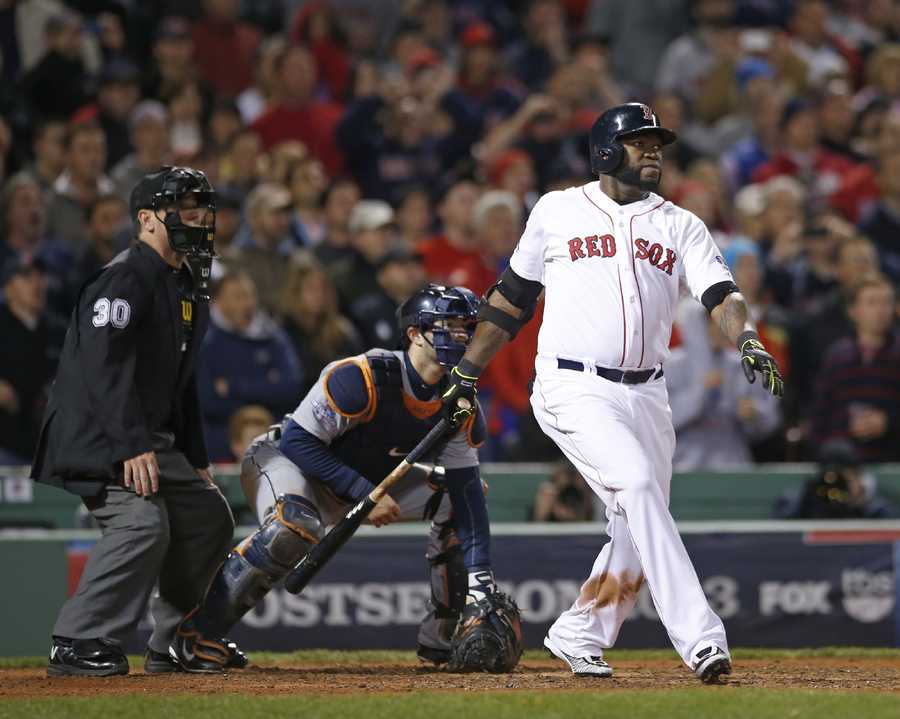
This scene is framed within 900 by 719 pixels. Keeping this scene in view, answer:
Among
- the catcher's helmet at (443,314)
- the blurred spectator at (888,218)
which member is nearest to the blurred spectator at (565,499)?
the catcher's helmet at (443,314)

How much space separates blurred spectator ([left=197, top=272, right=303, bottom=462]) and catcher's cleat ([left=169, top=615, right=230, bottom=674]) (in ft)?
10.1

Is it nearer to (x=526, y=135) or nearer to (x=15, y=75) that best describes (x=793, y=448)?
(x=526, y=135)

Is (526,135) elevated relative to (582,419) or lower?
elevated

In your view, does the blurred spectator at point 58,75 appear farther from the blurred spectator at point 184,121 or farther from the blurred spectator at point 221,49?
the blurred spectator at point 221,49

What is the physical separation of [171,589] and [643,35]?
10.2m

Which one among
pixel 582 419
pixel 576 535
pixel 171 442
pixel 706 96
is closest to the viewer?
pixel 582 419

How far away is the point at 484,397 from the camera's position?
1110 cm

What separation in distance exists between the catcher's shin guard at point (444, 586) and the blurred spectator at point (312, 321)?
340cm

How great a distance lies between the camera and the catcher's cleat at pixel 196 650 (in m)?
6.92

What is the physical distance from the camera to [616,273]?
21.0 ft

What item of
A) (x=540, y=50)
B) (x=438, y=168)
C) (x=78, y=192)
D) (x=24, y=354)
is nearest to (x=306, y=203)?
(x=78, y=192)

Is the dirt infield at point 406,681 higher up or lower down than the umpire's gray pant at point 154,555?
lower down

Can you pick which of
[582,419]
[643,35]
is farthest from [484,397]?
[643,35]

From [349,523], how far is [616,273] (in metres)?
1.49
